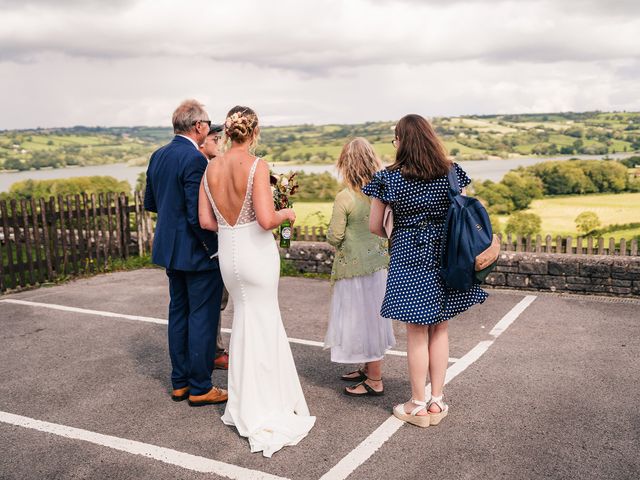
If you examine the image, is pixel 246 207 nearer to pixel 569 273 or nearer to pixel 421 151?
pixel 421 151

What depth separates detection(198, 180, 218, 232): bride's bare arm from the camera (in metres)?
4.28

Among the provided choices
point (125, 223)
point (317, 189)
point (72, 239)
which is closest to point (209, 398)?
point (72, 239)

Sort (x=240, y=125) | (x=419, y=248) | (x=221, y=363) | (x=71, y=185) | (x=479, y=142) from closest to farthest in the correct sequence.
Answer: (x=240, y=125), (x=419, y=248), (x=221, y=363), (x=479, y=142), (x=71, y=185)

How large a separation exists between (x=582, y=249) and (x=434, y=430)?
19.3 feet

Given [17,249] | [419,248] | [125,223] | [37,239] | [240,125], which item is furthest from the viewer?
[125,223]

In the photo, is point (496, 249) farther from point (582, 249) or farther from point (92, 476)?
point (582, 249)

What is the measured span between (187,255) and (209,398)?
120 centimetres

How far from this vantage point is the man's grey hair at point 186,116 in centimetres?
466

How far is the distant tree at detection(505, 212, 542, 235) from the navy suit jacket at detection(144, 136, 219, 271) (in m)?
6.40

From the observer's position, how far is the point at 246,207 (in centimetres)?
406

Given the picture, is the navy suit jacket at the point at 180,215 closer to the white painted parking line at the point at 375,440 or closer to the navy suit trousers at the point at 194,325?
the navy suit trousers at the point at 194,325

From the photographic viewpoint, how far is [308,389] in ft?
16.8

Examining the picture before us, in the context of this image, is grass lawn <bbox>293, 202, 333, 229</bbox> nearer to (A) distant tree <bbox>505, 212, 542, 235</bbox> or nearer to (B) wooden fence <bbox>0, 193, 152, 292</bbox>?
(B) wooden fence <bbox>0, 193, 152, 292</bbox>

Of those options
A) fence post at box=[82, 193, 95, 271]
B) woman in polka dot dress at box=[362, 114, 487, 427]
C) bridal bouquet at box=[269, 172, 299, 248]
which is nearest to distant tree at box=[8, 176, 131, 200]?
fence post at box=[82, 193, 95, 271]
